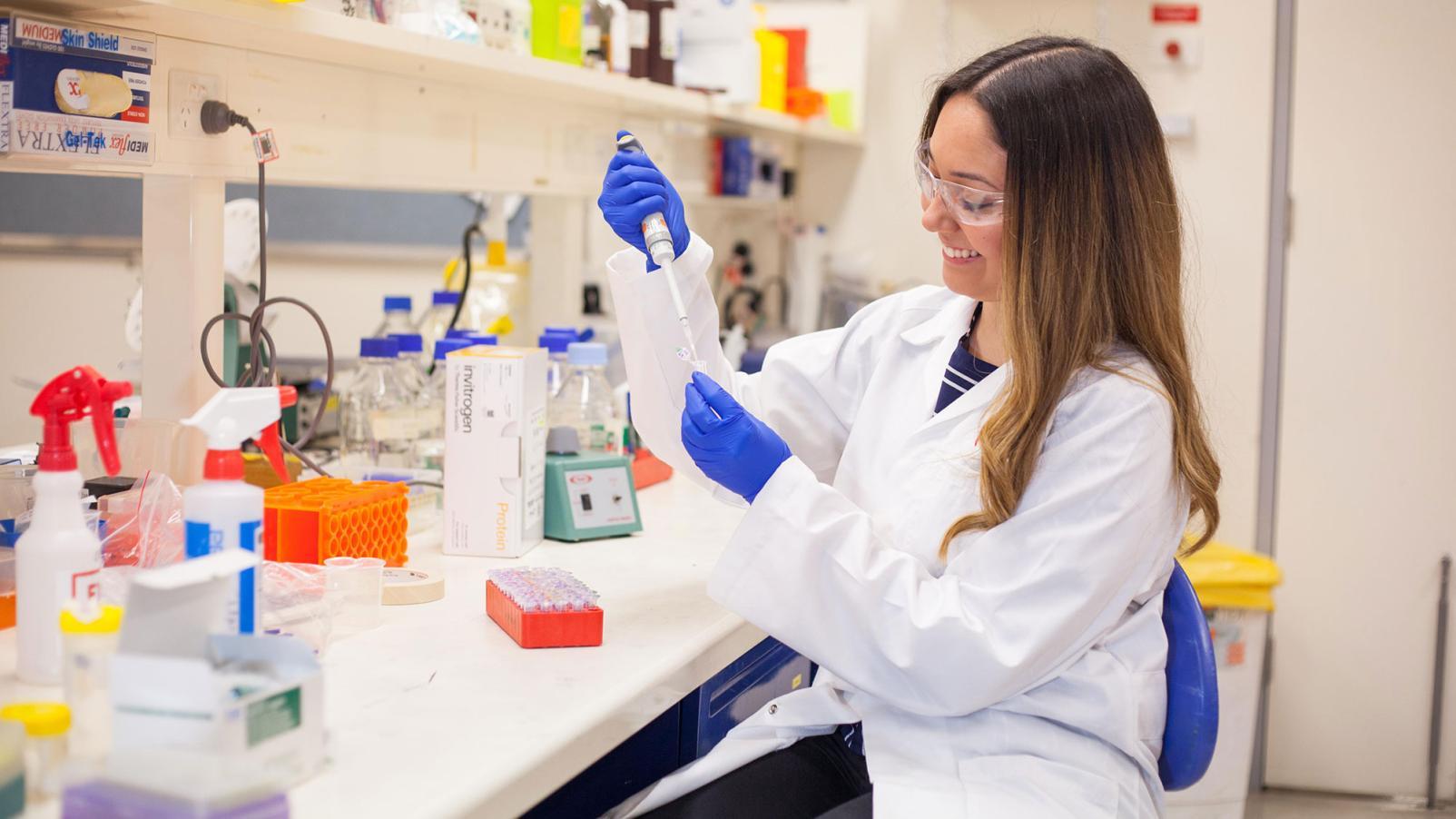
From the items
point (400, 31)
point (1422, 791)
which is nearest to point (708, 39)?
point (400, 31)

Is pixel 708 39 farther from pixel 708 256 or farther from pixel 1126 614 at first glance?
pixel 1126 614

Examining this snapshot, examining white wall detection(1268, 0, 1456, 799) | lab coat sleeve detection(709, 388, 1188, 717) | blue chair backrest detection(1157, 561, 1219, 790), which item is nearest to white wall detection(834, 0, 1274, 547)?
white wall detection(1268, 0, 1456, 799)

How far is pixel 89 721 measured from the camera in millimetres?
966

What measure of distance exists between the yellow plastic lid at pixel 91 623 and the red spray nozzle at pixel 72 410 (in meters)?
0.15

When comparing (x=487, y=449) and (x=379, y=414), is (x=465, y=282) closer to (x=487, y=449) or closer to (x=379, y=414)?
(x=379, y=414)

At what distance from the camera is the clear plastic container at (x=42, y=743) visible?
36.9 inches

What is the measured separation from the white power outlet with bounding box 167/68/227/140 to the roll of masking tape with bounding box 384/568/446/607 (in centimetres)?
65

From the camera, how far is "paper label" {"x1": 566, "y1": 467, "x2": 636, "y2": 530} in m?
1.83

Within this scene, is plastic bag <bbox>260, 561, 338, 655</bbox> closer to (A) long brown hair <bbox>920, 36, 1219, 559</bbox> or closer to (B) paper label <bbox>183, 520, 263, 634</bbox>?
(B) paper label <bbox>183, 520, 263, 634</bbox>

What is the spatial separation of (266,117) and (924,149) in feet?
3.11

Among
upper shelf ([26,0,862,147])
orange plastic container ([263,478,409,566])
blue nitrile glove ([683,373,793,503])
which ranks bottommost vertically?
orange plastic container ([263,478,409,566])

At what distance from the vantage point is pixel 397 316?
250 centimetres

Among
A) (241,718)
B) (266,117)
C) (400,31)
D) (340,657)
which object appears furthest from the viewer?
(266,117)

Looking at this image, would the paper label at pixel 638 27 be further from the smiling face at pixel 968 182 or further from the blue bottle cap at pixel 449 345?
the smiling face at pixel 968 182
